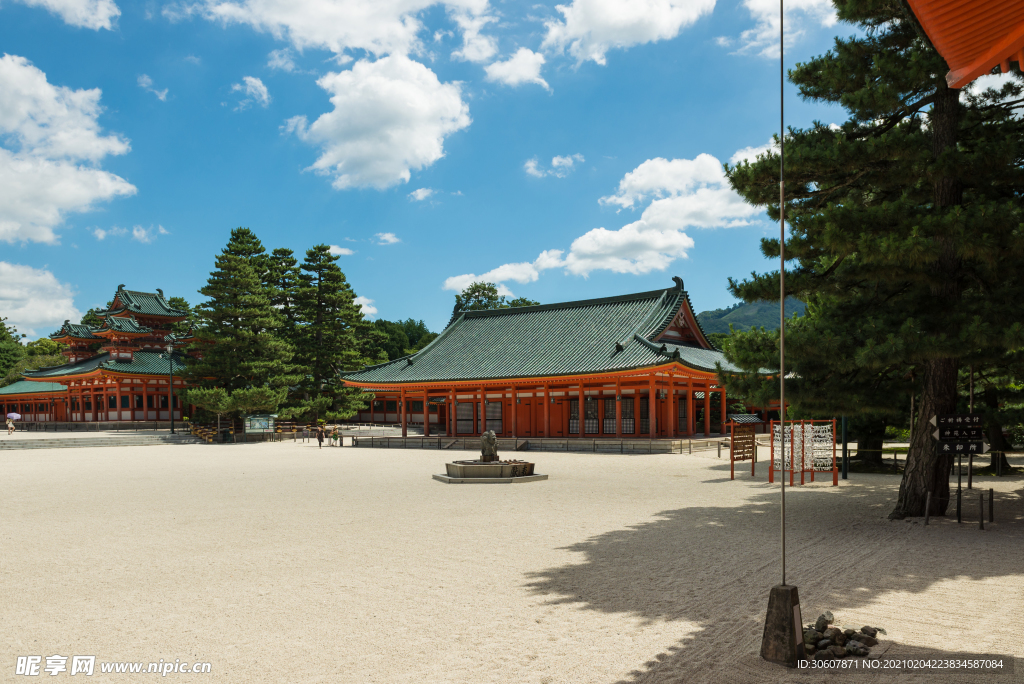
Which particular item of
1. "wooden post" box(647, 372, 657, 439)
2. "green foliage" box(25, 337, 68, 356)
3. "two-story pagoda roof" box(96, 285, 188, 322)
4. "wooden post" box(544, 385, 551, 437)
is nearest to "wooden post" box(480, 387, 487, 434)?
"wooden post" box(544, 385, 551, 437)

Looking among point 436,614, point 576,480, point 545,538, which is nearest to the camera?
point 436,614

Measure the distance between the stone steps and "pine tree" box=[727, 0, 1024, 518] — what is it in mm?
40082

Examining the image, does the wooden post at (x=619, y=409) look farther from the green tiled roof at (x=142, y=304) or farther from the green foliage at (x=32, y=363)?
the green foliage at (x=32, y=363)

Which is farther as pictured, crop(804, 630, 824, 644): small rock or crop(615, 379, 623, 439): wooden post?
crop(615, 379, 623, 439): wooden post

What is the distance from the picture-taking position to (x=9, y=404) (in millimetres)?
64812

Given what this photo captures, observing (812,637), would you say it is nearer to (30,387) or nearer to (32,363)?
(30,387)

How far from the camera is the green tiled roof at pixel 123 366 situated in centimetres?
4878

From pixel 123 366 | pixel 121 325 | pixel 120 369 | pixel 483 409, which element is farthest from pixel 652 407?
pixel 121 325

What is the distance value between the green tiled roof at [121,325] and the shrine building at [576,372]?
81.7ft

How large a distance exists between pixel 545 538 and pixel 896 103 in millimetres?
8591

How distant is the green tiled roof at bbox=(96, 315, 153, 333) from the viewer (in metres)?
51.4

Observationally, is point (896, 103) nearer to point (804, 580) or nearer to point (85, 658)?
point (804, 580)

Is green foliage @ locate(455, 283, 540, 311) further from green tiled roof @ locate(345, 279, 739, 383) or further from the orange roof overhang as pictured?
the orange roof overhang

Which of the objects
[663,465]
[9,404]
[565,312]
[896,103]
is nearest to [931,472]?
[896,103]
